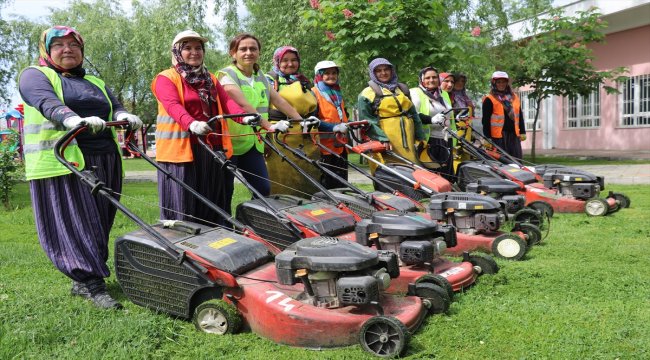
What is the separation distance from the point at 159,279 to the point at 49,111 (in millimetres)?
1127

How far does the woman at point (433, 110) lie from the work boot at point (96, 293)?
4757mm

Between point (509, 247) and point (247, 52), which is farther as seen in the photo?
point (247, 52)

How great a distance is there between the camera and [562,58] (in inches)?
548

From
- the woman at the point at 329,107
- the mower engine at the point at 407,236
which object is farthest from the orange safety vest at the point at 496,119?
the mower engine at the point at 407,236

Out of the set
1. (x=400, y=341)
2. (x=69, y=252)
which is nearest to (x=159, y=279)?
(x=69, y=252)

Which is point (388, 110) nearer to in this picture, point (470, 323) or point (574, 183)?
point (574, 183)

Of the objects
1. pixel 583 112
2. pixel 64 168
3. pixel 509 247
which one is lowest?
pixel 509 247

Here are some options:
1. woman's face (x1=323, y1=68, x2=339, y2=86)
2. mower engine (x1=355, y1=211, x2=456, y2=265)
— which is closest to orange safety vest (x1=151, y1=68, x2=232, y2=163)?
mower engine (x1=355, y1=211, x2=456, y2=265)

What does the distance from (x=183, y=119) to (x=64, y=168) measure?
2.54 feet

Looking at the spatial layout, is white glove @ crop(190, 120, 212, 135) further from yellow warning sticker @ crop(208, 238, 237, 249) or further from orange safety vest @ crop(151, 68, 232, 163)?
yellow warning sticker @ crop(208, 238, 237, 249)

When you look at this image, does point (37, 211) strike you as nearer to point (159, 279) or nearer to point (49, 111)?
point (49, 111)

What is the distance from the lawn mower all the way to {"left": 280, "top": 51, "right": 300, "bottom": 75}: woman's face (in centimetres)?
270

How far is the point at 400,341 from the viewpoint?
277cm

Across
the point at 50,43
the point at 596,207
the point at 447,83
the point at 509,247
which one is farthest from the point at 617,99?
the point at 50,43
